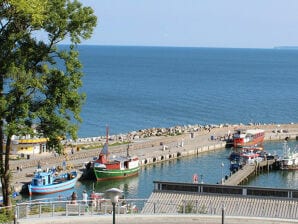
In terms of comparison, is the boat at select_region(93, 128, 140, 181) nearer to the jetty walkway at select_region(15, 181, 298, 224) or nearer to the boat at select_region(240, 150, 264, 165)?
the boat at select_region(240, 150, 264, 165)

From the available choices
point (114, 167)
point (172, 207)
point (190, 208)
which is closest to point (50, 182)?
point (114, 167)

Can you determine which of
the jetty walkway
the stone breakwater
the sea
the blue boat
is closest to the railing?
the jetty walkway

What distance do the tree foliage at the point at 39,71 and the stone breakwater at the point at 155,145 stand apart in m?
30.9

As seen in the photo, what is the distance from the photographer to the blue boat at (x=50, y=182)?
54.1 m

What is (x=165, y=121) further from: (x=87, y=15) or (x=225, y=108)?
(x=87, y=15)

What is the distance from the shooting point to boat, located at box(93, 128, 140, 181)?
2445 inches

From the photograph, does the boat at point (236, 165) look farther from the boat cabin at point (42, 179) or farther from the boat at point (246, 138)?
the boat cabin at point (42, 179)

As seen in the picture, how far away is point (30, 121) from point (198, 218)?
798 centimetres

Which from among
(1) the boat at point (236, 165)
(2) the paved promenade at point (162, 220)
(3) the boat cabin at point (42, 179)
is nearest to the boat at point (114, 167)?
(3) the boat cabin at point (42, 179)

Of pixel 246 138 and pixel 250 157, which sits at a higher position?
pixel 246 138

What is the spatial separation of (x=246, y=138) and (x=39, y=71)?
2393 inches

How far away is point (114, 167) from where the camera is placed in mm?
63531

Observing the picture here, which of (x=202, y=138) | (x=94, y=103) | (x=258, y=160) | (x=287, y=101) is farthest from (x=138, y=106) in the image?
(x=258, y=160)

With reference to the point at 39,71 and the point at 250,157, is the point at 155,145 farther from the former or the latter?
the point at 39,71
